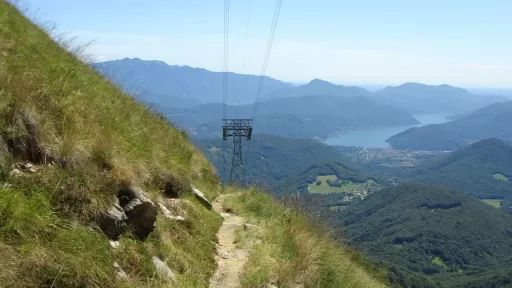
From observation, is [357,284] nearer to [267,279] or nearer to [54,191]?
[267,279]

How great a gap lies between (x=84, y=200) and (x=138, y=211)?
1078 millimetres

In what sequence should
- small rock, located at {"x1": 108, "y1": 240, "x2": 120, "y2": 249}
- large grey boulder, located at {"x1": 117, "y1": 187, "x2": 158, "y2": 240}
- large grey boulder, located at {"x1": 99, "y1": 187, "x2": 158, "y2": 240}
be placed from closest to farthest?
small rock, located at {"x1": 108, "y1": 240, "x2": 120, "y2": 249} < large grey boulder, located at {"x1": 99, "y1": 187, "x2": 158, "y2": 240} < large grey boulder, located at {"x1": 117, "y1": 187, "x2": 158, "y2": 240}

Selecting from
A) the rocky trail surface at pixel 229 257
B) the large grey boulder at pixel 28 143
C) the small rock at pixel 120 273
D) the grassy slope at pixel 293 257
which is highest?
the large grey boulder at pixel 28 143

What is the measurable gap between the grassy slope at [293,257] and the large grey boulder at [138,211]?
210 cm

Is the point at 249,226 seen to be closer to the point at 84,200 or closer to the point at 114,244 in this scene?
the point at 114,244

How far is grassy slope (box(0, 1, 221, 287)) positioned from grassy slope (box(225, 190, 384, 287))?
0.99 meters

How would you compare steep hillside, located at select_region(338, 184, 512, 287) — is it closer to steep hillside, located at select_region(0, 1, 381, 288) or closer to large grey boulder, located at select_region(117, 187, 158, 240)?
steep hillside, located at select_region(0, 1, 381, 288)

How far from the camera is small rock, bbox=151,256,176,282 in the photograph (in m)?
5.91

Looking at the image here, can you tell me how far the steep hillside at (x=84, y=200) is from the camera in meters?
4.62

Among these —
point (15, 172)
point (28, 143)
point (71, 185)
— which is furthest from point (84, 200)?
point (28, 143)

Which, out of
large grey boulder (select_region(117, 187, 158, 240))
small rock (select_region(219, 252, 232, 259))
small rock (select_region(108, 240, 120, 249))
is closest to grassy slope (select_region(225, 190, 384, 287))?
small rock (select_region(219, 252, 232, 259))

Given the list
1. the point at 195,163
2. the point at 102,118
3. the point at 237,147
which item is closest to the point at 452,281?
the point at 237,147

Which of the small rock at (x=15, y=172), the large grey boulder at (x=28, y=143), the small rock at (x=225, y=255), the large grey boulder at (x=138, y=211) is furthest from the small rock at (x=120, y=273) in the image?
the small rock at (x=225, y=255)

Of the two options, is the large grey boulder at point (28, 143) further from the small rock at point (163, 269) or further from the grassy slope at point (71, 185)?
the small rock at point (163, 269)
